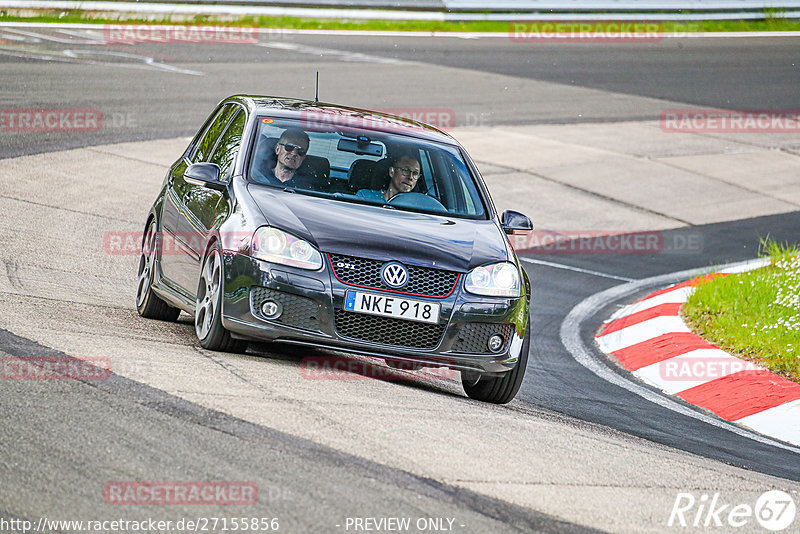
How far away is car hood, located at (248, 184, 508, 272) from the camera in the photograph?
6.85m

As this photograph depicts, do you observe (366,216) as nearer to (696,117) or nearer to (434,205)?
(434,205)

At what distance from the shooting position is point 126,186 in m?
13.5

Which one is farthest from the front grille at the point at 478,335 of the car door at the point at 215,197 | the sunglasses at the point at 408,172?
the car door at the point at 215,197

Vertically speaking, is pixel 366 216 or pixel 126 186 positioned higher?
pixel 366 216

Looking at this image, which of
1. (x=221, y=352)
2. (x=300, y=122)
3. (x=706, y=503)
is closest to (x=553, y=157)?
(x=300, y=122)

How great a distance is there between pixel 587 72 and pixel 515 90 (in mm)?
3357

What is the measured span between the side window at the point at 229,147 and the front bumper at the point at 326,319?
107cm

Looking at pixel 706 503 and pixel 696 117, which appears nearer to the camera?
pixel 706 503

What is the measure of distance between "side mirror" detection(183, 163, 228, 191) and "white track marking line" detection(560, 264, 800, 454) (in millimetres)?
3240

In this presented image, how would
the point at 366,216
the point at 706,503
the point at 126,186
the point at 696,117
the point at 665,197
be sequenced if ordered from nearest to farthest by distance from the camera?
the point at 706,503 → the point at 366,216 → the point at 126,186 → the point at 665,197 → the point at 696,117
